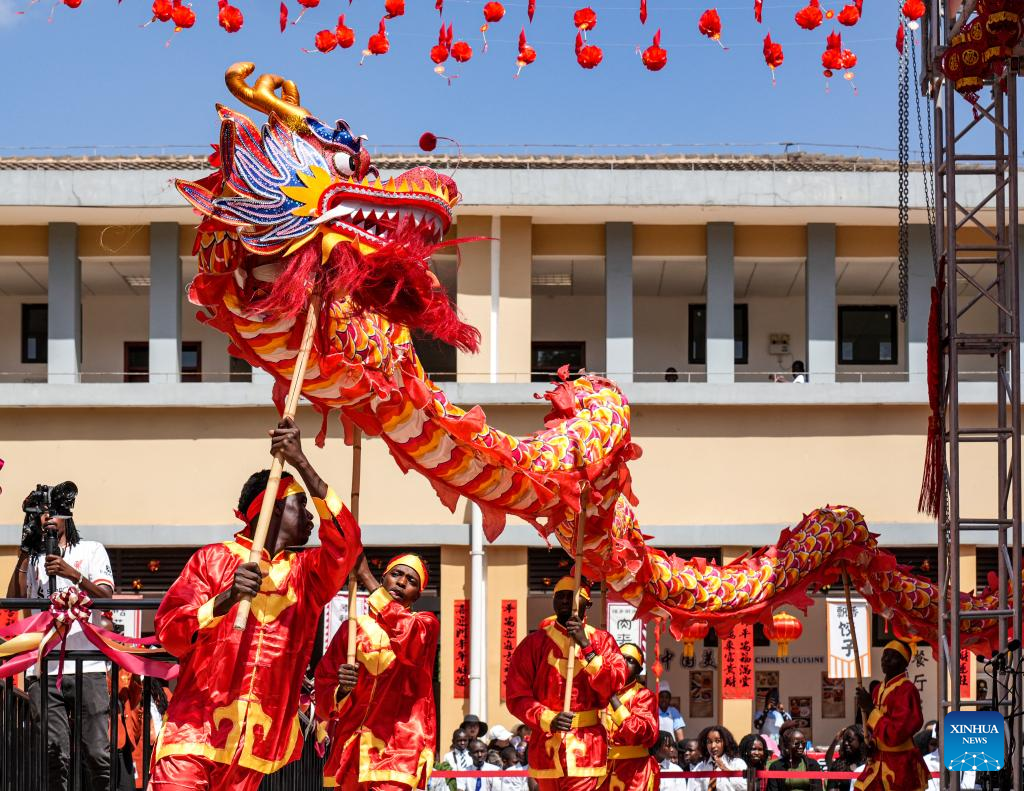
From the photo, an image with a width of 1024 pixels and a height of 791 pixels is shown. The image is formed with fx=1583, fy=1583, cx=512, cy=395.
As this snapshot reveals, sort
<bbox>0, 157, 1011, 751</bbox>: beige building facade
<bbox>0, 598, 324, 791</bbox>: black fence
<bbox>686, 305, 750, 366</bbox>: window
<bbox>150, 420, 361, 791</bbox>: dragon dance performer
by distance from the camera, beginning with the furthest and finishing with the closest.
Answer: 1. <bbox>686, 305, 750, 366</bbox>: window
2. <bbox>0, 157, 1011, 751</bbox>: beige building facade
3. <bbox>0, 598, 324, 791</bbox>: black fence
4. <bbox>150, 420, 361, 791</bbox>: dragon dance performer

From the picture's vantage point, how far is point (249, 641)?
5.97 metres

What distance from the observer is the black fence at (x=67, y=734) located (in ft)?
19.8

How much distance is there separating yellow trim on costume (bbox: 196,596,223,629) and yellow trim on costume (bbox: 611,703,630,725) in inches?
170

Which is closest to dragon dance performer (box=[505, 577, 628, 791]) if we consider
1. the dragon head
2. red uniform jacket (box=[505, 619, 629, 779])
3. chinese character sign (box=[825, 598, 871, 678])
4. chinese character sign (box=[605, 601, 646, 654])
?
red uniform jacket (box=[505, 619, 629, 779])

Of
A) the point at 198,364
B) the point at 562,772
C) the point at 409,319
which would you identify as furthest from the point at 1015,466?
the point at 198,364

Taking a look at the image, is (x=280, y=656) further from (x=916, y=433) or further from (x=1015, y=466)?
(x=916, y=433)

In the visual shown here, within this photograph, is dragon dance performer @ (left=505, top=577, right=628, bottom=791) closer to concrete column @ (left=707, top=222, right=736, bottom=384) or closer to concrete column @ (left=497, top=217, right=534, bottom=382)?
concrete column @ (left=497, top=217, right=534, bottom=382)

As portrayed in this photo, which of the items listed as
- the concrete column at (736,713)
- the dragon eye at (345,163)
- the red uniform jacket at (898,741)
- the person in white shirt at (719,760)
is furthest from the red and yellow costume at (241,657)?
the concrete column at (736,713)

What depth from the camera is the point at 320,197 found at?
6.30m

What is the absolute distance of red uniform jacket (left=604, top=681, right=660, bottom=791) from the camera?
964cm

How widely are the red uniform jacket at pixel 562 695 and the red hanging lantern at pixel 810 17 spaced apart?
3866 millimetres

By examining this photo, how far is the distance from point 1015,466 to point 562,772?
3288 millimetres

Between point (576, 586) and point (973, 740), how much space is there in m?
2.43

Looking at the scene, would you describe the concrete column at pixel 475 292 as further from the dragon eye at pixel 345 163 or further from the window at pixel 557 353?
the dragon eye at pixel 345 163
